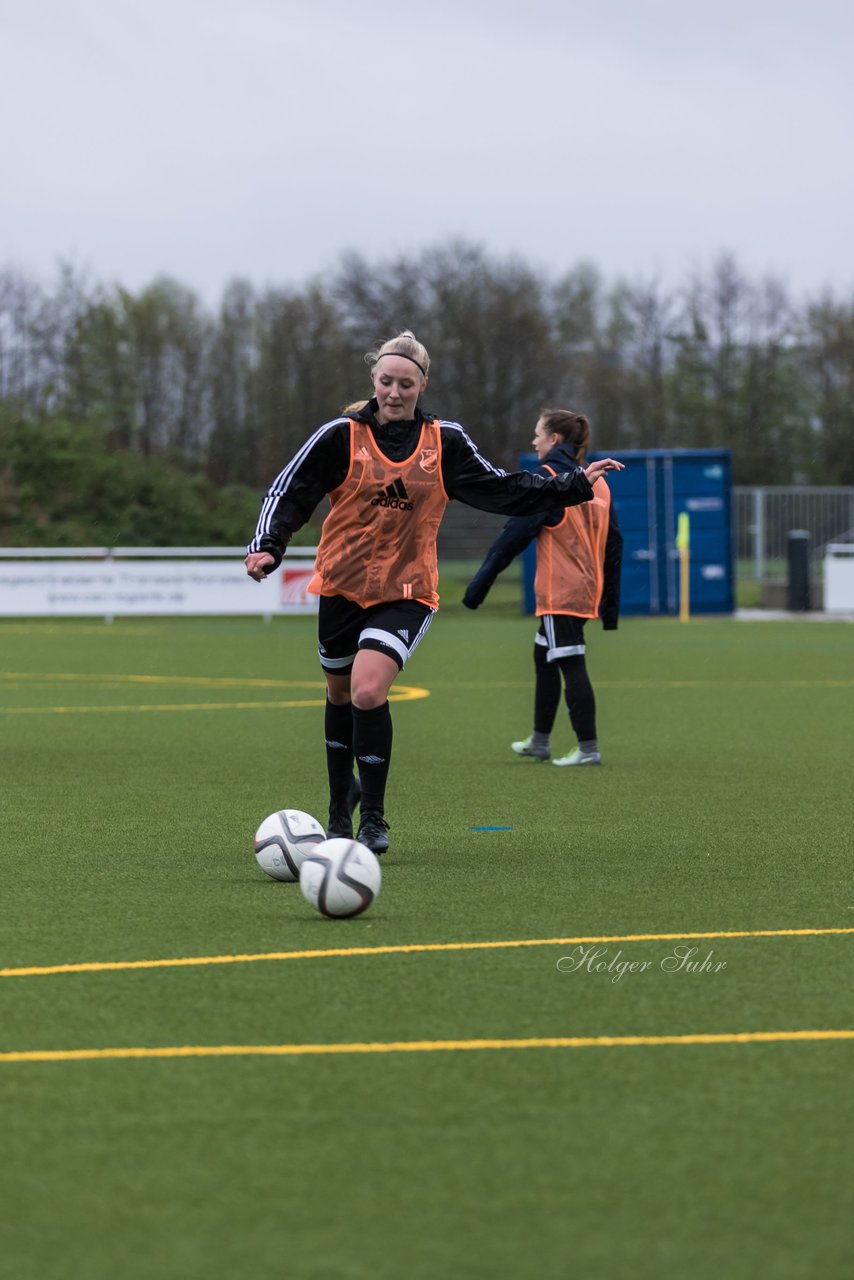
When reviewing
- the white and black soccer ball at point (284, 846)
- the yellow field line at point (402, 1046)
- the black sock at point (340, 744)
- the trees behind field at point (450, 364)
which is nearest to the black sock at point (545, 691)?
the black sock at point (340, 744)

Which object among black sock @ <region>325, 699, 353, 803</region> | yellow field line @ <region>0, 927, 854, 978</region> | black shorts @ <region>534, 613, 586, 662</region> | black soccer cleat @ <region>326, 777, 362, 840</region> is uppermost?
black shorts @ <region>534, 613, 586, 662</region>

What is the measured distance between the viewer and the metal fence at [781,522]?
43.1 metres

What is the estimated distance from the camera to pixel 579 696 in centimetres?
1112

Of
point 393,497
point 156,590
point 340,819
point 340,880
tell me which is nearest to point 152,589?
point 156,590

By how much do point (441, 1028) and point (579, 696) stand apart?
662cm

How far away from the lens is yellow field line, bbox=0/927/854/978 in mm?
5324

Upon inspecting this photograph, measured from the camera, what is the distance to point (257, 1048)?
14.4 ft

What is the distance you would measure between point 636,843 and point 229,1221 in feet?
16.0

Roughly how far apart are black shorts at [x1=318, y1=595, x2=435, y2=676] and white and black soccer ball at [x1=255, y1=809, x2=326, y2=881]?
79 cm

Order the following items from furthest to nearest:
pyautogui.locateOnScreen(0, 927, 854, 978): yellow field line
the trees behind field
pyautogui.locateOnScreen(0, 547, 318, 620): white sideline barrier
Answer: the trees behind field
pyautogui.locateOnScreen(0, 547, 318, 620): white sideline barrier
pyautogui.locateOnScreen(0, 927, 854, 978): yellow field line

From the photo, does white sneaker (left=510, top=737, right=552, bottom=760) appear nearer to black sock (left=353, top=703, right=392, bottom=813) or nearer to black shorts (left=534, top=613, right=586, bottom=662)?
black shorts (left=534, top=613, right=586, bottom=662)

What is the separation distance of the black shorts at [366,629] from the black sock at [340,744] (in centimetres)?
19

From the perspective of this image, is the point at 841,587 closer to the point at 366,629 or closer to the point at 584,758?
the point at 584,758

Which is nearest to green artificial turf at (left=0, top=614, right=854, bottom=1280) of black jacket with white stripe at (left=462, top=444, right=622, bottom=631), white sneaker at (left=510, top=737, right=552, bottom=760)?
white sneaker at (left=510, top=737, right=552, bottom=760)
